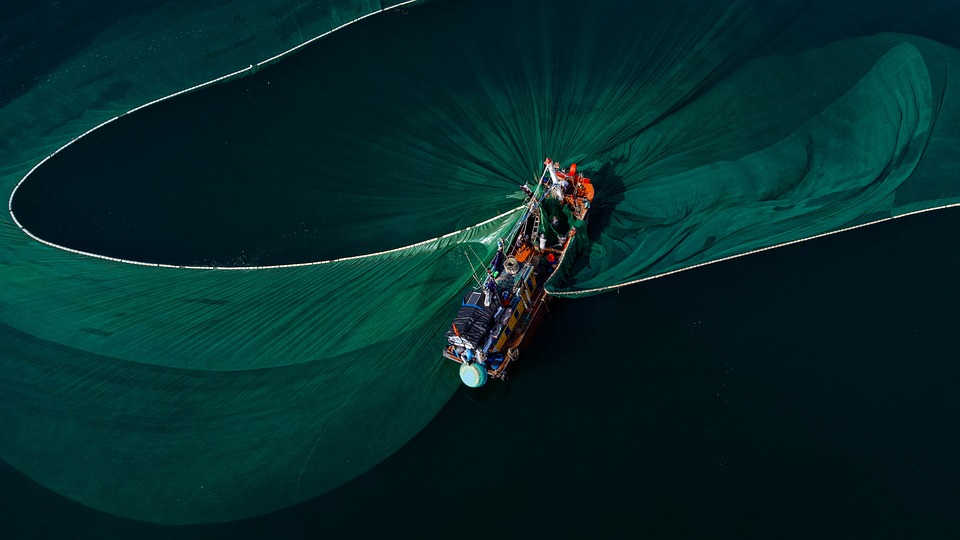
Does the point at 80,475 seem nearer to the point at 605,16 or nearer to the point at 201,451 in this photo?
the point at 201,451

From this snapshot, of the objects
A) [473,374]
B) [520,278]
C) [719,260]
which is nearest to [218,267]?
Answer: [473,374]

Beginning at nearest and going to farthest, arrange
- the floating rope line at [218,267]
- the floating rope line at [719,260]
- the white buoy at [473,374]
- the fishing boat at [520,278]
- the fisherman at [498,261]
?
the white buoy at [473,374]
the fishing boat at [520,278]
the floating rope line at [719,260]
the fisherman at [498,261]
the floating rope line at [218,267]

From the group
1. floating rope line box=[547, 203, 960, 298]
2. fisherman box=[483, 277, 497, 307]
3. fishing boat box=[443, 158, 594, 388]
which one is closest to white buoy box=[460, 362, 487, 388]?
fishing boat box=[443, 158, 594, 388]

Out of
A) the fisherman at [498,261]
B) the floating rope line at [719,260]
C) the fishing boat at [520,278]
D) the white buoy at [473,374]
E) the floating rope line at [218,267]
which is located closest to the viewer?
the white buoy at [473,374]

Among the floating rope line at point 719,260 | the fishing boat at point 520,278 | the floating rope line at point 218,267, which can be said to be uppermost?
the floating rope line at point 218,267

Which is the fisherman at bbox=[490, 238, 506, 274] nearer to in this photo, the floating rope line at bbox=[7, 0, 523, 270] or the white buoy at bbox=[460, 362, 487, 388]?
the floating rope line at bbox=[7, 0, 523, 270]

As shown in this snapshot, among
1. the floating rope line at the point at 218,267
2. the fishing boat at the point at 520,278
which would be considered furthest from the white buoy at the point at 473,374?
the floating rope line at the point at 218,267

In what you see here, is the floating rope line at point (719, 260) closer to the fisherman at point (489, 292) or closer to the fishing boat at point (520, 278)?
the fishing boat at point (520, 278)

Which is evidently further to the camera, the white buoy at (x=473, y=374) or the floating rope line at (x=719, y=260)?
the floating rope line at (x=719, y=260)

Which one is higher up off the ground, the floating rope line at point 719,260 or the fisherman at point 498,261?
the fisherman at point 498,261
